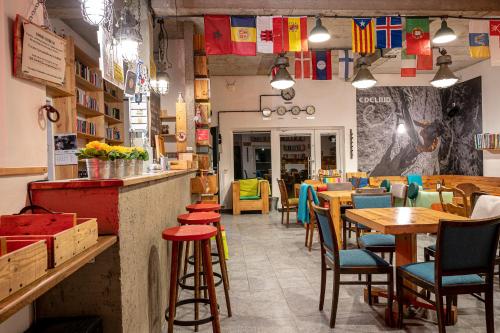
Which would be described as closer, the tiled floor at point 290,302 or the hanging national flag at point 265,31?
the tiled floor at point 290,302

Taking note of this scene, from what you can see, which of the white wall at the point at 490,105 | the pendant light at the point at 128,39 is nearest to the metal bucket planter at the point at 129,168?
the pendant light at the point at 128,39

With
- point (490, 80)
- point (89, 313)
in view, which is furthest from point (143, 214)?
point (490, 80)

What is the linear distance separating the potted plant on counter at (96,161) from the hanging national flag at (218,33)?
337 cm

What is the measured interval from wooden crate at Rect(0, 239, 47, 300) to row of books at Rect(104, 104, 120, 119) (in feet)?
20.4

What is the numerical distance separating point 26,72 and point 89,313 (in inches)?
46.8

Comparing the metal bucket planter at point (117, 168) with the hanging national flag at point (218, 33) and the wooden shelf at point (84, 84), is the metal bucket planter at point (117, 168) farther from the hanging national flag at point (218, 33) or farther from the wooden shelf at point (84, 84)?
the wooden shelf at point (84, 84)

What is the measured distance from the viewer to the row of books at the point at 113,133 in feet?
23.0

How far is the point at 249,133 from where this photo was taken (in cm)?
1019

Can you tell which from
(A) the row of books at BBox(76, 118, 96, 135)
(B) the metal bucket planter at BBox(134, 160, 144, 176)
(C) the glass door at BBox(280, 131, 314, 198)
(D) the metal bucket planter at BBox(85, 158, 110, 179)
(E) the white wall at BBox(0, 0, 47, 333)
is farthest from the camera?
(C) the glass door at BBox(280, 131, 314, 198)

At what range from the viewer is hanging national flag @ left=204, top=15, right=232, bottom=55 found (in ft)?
16.3

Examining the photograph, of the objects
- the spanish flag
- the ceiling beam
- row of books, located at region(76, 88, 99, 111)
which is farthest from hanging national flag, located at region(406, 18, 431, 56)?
row of books, located at region(76, 88, 99, 111)

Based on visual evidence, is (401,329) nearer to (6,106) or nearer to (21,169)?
(21,169)

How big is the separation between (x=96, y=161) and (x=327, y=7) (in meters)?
4.43

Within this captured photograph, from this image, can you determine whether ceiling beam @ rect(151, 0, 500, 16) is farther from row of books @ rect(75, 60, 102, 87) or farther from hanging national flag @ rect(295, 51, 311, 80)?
row of books @ rect(75, 60, 102, 87)
